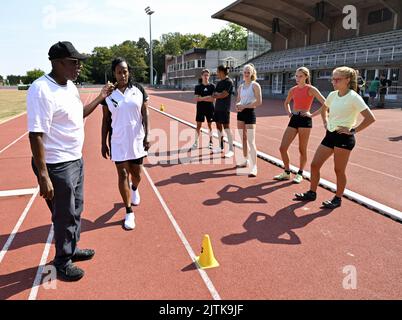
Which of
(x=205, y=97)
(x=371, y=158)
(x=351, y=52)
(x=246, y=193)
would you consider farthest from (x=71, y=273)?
(x=351, y=52)

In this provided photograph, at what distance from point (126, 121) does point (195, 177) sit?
2699 millimetres

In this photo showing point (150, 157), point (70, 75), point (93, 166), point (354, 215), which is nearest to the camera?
point (70, 75)

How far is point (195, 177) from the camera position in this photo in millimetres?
6621

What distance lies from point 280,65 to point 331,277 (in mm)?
36881

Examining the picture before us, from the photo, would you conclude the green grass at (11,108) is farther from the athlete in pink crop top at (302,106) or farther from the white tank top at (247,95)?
the athlete in pink crop top at (302,106)

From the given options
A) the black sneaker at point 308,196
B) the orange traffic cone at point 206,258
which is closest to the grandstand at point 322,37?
the black sneaker at point 308,196

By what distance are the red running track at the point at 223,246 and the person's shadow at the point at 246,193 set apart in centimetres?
2

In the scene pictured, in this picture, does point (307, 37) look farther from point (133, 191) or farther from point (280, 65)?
point (133, 191)

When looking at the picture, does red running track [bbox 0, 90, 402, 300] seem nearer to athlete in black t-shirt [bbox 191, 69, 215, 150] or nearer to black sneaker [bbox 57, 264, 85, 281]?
black sneaker [bbox 57, 264, 85, 281]

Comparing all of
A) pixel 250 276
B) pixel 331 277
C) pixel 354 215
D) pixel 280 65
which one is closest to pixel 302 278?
pixel 331 277

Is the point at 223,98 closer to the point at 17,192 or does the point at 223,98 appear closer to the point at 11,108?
the point at 17,192

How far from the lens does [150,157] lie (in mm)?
8555

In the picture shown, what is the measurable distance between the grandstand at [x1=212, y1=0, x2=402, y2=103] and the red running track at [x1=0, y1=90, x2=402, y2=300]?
21428mm

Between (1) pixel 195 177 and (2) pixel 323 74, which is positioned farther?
(2) pixel 323 74
